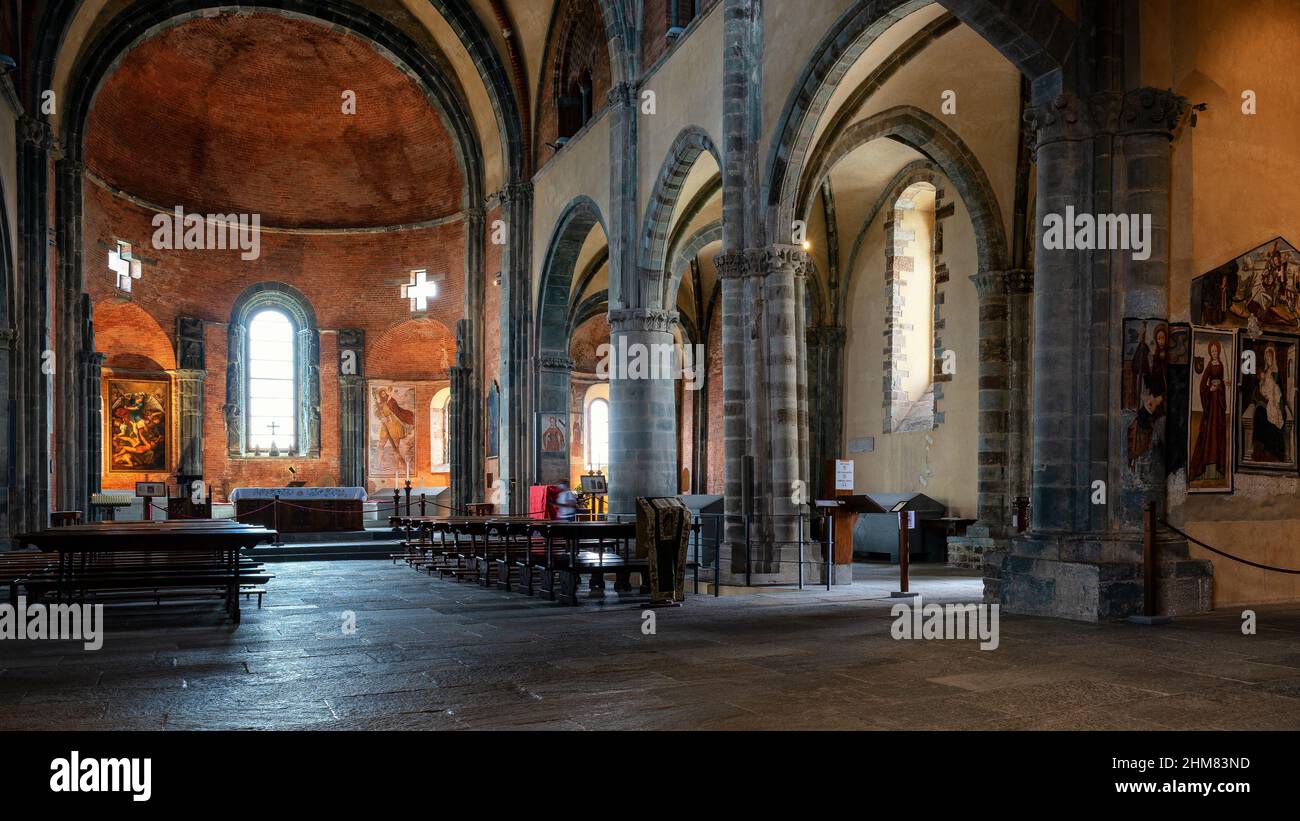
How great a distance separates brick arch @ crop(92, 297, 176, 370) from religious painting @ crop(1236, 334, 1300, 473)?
24.4 m

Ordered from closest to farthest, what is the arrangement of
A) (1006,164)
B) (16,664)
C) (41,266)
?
(16,664), (1006,164), (41,266)

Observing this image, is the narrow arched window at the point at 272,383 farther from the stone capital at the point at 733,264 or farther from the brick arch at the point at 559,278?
the stone capital at the point at 733,264

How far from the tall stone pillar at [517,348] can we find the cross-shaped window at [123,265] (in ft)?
30.4

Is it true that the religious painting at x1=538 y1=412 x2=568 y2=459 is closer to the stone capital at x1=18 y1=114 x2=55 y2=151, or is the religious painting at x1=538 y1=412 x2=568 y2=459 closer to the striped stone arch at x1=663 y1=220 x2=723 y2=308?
the striped stone arch at x1=663 y1=220 x2=723 y2=308

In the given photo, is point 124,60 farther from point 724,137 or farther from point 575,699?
point 575,699

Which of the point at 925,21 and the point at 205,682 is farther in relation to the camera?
the point at 925,21

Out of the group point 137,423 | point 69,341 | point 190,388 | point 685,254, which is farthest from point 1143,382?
point 137,423

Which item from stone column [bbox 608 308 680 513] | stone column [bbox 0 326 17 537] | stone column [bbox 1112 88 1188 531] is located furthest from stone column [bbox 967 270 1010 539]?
stone column [bbox 0 326 17 537]

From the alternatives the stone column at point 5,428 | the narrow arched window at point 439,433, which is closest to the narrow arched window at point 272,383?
the narrow arched window at point 439,433

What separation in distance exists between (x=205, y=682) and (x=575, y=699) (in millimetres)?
2201

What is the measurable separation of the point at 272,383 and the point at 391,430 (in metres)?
3.52

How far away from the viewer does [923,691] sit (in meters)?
5.64

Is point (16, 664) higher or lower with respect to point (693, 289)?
lower
